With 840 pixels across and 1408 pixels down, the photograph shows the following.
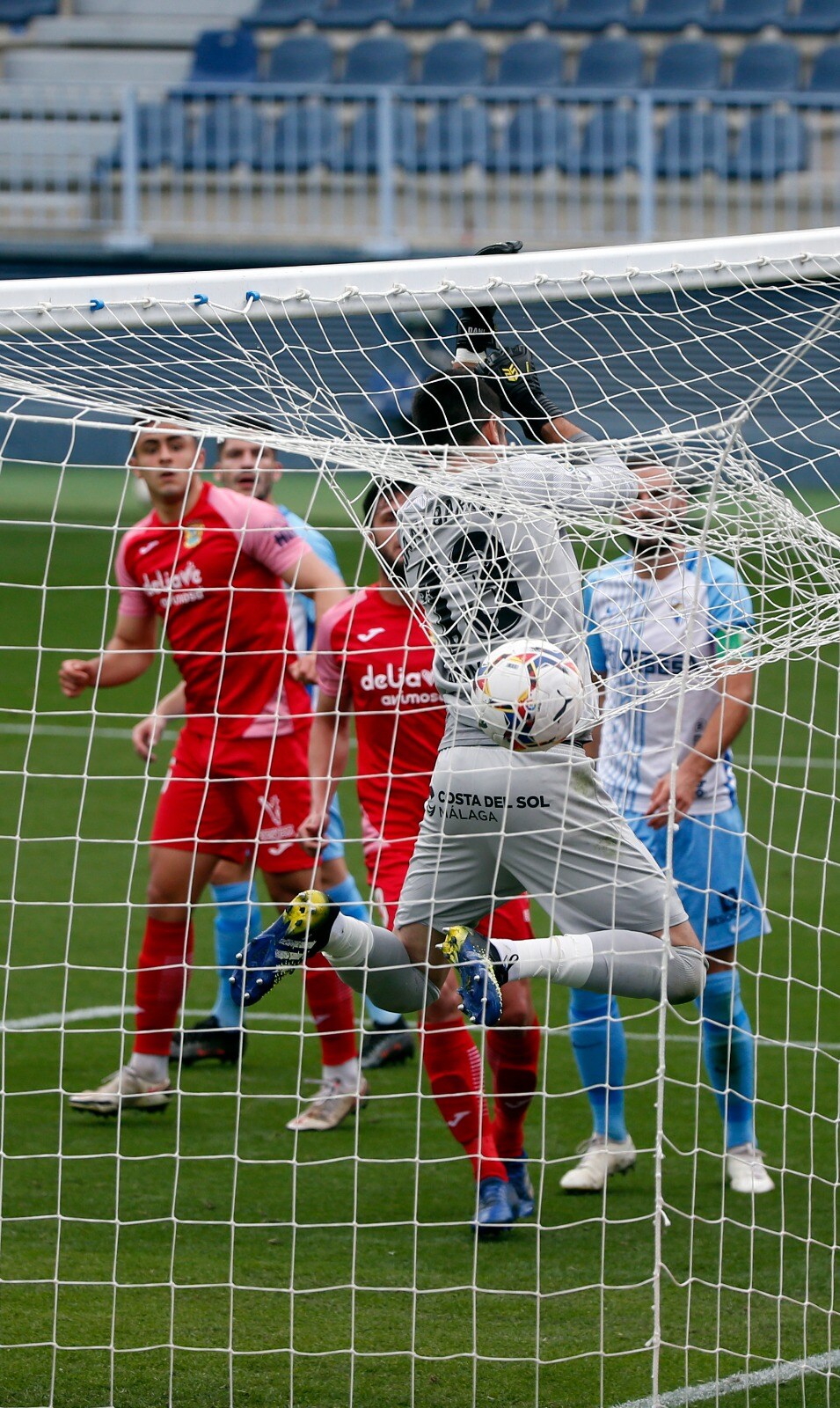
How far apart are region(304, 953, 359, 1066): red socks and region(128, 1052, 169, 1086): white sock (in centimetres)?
49

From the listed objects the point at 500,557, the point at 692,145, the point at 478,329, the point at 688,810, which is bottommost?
the point at 692,145

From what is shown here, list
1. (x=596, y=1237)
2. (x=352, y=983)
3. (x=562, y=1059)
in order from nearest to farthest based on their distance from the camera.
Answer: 1. (x=352, y=983)
2. (x=596, y=1237)
3. (x=562, y=1059)

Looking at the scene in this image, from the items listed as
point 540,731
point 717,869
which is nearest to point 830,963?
point 717,869

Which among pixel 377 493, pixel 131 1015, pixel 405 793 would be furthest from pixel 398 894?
pixel 131 1015

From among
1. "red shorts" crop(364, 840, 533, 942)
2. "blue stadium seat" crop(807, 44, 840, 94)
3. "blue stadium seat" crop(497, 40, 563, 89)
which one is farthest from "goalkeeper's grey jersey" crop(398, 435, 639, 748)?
"blue stadium seat" crop(807, 44, 840, 94)

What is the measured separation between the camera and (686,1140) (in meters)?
5.37

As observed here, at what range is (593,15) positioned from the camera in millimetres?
21734

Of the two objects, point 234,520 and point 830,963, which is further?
point 830,963

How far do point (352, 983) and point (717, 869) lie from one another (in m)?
1.47

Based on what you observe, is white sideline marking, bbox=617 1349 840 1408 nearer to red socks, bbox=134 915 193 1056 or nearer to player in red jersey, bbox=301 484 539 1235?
player in red jersey, bbox=301 484 539 1235

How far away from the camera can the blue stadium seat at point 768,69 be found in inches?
810

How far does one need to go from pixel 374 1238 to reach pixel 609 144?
16551mm

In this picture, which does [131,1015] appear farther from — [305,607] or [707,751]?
[707,751]

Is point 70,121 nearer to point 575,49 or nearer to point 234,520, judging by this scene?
point 575,49
